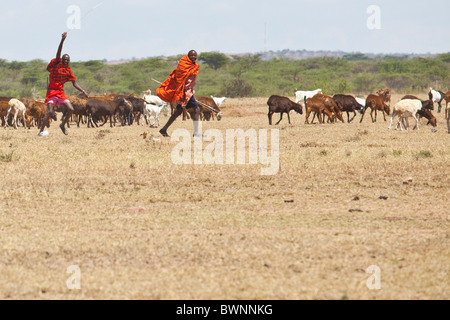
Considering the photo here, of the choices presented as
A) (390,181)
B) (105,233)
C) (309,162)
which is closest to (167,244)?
(105,233)

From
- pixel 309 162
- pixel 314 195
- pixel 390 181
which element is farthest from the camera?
pixel 309 162

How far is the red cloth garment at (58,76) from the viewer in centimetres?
1603

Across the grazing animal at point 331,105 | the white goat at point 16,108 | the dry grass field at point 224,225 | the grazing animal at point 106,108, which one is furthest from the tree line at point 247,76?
the dry grass field at point 224,225

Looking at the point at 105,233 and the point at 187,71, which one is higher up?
the point at 187,71

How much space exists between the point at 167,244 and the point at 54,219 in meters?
1.81

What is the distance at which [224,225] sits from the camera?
7.91m

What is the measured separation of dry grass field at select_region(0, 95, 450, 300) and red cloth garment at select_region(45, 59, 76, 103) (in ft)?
8.56

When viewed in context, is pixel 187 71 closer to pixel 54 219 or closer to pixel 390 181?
pixel 390 181

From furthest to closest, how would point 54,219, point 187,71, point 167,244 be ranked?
point 187,71 < point 54,219 < point 167,244

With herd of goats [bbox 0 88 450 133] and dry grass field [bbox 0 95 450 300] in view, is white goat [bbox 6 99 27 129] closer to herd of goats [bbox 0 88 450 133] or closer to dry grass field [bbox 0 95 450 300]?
herd of goats [bbox 0 88 450 133]

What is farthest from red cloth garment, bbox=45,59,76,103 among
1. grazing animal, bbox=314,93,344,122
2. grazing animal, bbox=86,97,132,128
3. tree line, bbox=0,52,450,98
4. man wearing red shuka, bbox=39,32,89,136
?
tree line, bbox=0,52,450,98

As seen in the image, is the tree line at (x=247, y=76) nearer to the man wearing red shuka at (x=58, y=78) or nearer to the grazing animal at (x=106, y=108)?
the grazing animal at (x=106, y=108)

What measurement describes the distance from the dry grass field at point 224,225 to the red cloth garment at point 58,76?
8.56ft
